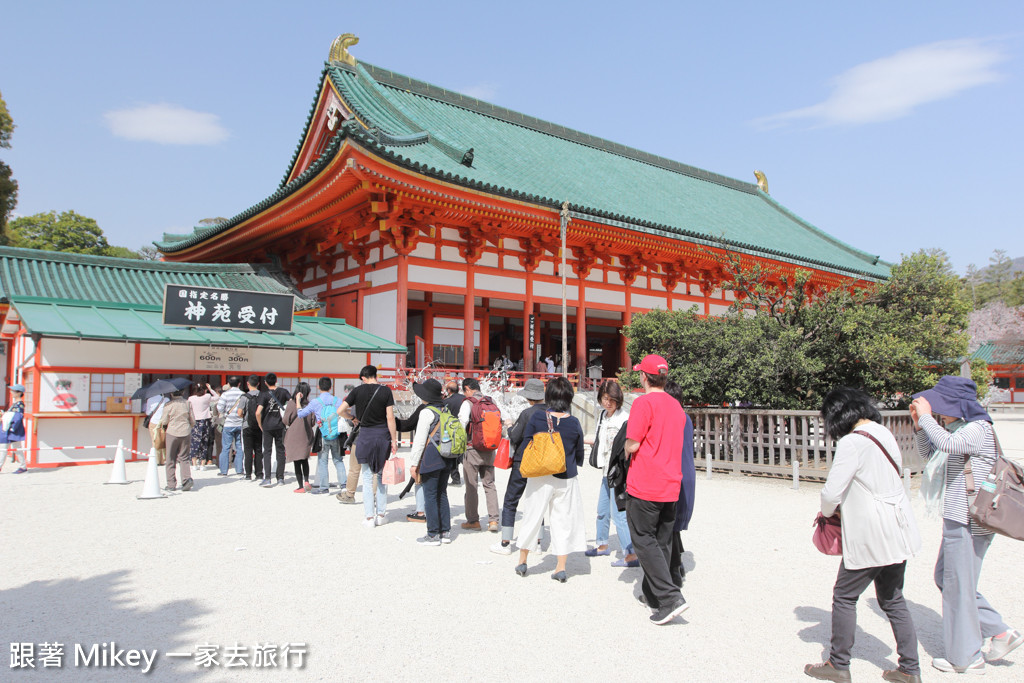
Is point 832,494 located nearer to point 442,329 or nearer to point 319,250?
point 442,329

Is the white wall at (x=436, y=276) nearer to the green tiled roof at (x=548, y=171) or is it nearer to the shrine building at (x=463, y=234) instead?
the shrine building at (x=463, y=234)

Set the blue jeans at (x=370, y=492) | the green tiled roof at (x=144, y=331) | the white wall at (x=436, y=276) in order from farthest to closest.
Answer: the white wall at (x=436, y=276) → the green tiled roof at (x=144, y=331) → the blue jeans at (x=370, y=492)

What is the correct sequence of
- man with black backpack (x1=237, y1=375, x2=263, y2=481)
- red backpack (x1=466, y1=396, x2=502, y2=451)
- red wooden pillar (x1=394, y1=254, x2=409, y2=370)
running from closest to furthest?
1. red backpack (x1=466, y1=396, x2=502, y2=451)
2. man with black backpack (x1=237, y1=375, x2=263, y2=481)
3. red wooden pillar (x1=394, y1=254, x2=409, y2=370)

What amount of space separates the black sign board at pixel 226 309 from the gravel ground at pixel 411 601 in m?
5.19

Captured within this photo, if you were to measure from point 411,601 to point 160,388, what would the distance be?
24.1 ft

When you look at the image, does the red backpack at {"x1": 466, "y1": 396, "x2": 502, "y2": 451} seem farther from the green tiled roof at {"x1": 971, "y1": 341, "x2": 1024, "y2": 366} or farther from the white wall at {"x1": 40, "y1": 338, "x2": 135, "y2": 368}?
the green tiled roof at {"x1": 971, "y1": 341, "x2": 1024, "y2": 366}

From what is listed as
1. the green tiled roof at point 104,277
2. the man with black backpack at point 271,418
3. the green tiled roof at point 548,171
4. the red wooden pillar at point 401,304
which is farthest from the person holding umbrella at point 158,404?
the green tiled roof at point 548,171

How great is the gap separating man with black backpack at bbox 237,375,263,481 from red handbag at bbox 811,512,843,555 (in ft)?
25.2

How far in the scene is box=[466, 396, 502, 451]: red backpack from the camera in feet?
20.6

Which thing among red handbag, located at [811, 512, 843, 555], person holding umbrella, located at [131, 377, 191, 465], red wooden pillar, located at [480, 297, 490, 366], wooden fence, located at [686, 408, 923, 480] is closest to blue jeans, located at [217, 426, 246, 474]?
person holding umbrella, located at [131, 377, 191, 465]

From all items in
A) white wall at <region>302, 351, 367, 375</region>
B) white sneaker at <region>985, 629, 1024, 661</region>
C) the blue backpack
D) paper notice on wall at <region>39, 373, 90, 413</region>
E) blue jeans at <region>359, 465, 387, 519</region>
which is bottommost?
white sneaker at <region>985, 629, 1024, 661</region>

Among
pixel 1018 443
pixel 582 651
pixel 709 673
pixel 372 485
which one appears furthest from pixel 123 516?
pixel 1018 443

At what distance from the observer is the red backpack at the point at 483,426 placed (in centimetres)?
629

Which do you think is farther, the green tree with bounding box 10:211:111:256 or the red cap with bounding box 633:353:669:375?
the green tree with bounding box 10:211:111:256
